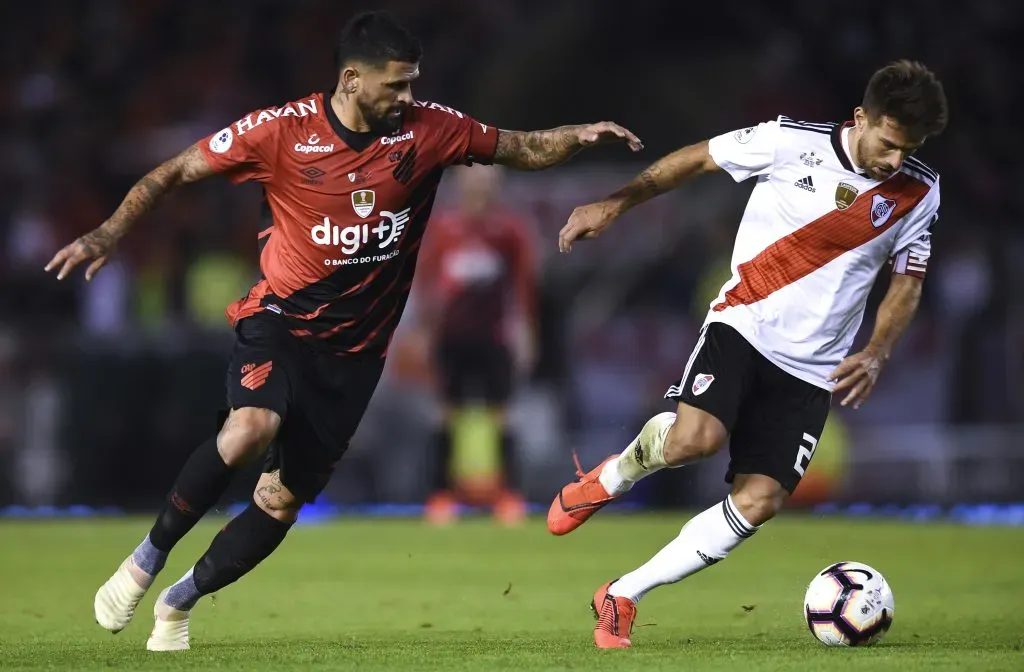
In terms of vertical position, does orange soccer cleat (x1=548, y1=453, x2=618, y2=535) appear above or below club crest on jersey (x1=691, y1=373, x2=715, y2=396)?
below

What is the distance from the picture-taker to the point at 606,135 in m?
6.16

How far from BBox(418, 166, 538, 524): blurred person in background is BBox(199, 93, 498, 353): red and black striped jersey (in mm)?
6094

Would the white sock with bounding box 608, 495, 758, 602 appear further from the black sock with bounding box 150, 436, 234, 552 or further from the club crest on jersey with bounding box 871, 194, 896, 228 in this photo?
the black sock with bounding box 150, 436, 234, 552

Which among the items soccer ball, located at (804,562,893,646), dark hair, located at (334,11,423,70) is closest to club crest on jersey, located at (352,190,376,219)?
dark hair, located at (334,11,423,70)

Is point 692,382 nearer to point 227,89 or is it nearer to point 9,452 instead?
point 9,452

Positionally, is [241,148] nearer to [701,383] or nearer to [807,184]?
[701,383]

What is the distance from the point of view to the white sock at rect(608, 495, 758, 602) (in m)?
6.09

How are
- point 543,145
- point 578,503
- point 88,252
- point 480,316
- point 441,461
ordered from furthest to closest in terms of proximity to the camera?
point 441,461 → point 480,316 → point 578,503 → point 543,145 → point 88,252

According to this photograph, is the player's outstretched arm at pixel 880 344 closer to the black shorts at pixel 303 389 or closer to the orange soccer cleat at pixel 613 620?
the orange soccer cleat at pixel 613 620

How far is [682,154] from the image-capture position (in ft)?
20.6

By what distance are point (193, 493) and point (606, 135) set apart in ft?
6.81

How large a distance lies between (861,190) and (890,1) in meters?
11.4

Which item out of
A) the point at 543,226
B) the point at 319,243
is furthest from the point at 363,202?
the point at 543,226

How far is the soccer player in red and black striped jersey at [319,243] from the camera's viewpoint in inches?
238
